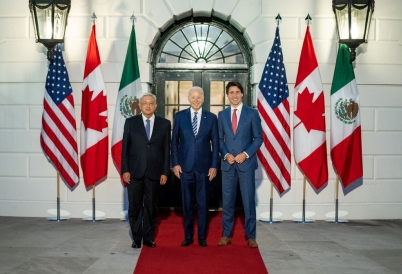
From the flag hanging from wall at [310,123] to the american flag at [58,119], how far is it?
3469 millimetres

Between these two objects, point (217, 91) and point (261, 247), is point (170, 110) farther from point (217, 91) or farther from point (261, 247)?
point (261, 247)

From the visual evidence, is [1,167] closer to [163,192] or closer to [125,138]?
[163,192]

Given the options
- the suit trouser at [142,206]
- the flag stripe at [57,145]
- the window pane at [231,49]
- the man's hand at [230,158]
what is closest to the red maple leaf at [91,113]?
the flag stripe at [57,145]

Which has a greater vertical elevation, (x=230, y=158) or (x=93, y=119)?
(x=93, y=119)

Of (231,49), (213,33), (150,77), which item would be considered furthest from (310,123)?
(150,77)

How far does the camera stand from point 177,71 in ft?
25.7

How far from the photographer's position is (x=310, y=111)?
7078 millimetres

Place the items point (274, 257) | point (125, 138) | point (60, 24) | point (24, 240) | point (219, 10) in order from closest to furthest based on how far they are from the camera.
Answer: point (274, 257), point (125, 138), point (24, 240), point (60, 24), point (219, 10)

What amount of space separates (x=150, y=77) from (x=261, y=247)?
3426 mm

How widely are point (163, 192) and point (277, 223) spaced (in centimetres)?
200

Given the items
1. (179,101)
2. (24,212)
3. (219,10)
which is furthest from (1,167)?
(219,10)

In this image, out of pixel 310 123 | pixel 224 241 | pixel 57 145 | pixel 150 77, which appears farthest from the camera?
pixel 150 77

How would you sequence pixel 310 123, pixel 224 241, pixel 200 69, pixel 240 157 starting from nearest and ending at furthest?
pixel 240 157 < pixel 224 241 < pixel 310 123 < pixel 200 69

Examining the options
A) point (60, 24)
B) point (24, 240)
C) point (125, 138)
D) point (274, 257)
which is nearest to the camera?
point (274, 257)
